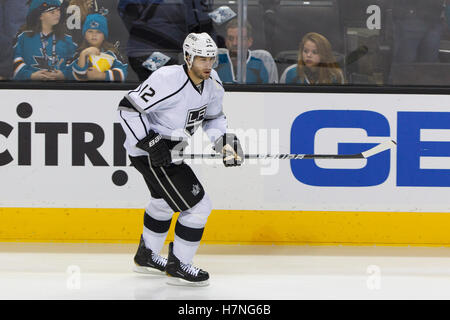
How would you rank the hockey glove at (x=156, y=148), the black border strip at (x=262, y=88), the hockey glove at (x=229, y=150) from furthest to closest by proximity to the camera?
the black border strip at (x=262, y=88)
the hockey glove at (x=229, y=150)
the hockey glove at (x=156, y=148)

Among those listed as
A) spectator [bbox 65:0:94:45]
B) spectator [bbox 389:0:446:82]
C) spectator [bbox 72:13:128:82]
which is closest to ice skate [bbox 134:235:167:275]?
spectator [bbox 72:13:128:82]

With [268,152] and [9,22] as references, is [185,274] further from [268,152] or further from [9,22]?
[9,22]

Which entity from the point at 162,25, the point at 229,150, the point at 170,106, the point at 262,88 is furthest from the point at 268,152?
the point at 170,106

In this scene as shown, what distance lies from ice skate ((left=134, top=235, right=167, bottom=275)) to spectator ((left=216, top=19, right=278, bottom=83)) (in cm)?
112

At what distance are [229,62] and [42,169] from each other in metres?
1.17

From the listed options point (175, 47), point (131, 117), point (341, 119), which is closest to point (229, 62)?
point (175, 47)

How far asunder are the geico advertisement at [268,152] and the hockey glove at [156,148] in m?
0.93

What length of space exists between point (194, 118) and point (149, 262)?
2.45 ft

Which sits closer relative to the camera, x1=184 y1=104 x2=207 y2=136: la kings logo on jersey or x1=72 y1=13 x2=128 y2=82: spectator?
x1=184 y1=104 x2=207 y2=136: la kings logo on jersey

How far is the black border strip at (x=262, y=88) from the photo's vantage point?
5.05 meters

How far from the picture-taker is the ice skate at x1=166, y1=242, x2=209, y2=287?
4316 millimetres

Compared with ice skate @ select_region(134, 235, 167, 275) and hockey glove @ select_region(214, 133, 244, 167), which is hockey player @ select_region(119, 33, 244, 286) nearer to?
hockey glove @ select_region(214, 133, 244, 167)

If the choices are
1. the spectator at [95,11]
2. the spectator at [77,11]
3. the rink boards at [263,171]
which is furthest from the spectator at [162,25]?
the rink boards at [263,171]

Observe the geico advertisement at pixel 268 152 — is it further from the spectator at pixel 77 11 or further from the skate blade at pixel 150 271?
the skate blade at pixel 150 271
